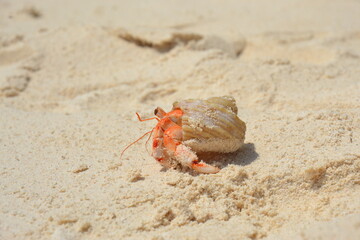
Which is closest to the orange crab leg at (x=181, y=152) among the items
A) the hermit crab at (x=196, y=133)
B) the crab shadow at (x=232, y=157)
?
the hermit crab at (x=196, y=133)

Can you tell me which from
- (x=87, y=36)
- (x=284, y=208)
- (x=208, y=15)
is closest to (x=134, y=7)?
(x=208, y=15)

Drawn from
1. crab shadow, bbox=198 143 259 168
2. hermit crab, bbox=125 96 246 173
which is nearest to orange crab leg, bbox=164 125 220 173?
hermit crab, bbox=125 96 246 173

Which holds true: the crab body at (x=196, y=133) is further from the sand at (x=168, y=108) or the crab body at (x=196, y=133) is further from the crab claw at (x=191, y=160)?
the sand at (x=168, y=108)

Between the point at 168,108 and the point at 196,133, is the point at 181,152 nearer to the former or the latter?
the point at 196,133

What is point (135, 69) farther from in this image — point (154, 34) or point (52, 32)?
point (52, 32)

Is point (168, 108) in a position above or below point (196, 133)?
below

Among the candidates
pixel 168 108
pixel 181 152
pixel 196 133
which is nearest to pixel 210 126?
pixel 196 133
